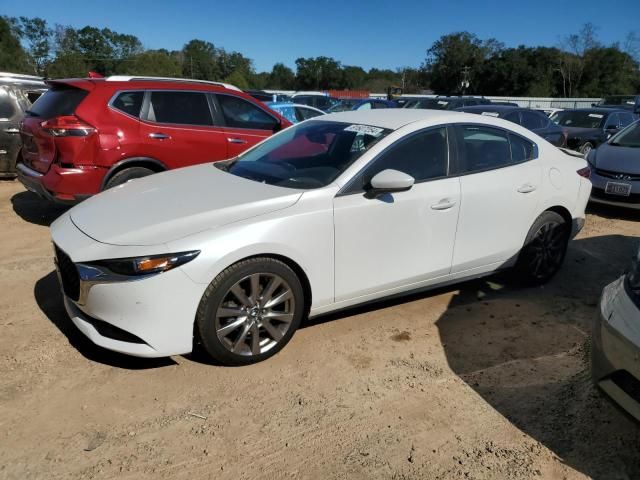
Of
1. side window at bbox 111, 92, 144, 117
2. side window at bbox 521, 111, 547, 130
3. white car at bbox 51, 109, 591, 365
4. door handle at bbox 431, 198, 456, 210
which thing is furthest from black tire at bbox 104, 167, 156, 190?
side window at bbox 521, 111, 547, 130

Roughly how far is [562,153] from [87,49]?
95875mm

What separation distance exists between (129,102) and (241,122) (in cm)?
146

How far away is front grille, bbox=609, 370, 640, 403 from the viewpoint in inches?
89.3

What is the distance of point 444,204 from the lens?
12.3 ft

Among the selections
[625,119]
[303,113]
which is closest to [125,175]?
[303,113]

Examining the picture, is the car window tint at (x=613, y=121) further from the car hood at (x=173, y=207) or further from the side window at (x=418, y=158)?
the car hood at (x=173, y=207)

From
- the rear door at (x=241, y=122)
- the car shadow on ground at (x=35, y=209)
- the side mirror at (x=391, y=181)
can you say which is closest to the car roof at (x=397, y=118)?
the side mirror at (x=391, y=181)

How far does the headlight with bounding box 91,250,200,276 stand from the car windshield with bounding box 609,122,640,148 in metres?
7.66

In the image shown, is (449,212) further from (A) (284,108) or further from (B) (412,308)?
(A) (284,108)

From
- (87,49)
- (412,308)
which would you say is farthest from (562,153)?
(87,49)

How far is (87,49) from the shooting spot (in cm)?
8500

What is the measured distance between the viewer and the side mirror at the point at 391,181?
3.30 metres

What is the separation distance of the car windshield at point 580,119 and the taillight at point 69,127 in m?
12.4

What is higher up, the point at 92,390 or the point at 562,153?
the point at 562,153
